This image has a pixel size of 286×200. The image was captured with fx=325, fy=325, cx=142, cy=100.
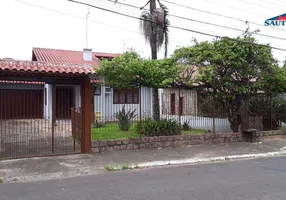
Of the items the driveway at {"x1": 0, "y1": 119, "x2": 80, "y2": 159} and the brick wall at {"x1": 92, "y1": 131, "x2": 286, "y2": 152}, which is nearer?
Answer: the driveway at {"x1": 0, "y1": 119, "x2": 80, "y2": 159}

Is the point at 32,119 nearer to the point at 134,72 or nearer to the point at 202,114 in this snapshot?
the point at 134,72

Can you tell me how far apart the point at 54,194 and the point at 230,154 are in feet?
22.0

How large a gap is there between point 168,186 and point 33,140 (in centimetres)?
820

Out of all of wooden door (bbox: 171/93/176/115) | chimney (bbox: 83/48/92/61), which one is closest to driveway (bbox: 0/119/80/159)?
wooden door (bbox: 171/93/176/115)

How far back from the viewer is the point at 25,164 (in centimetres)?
916

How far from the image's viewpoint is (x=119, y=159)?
9977mm

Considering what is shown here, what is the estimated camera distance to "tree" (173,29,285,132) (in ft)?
42.8

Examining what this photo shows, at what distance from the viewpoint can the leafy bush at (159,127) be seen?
1244cm

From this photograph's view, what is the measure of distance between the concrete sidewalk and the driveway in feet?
3.07

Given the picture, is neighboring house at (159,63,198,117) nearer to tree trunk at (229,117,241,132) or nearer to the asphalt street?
tree trunk at (229,117,241,132)

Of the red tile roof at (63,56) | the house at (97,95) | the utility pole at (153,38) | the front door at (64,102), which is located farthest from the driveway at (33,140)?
the red tile roof at (63,56)

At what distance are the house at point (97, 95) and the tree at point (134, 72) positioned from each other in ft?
2.03

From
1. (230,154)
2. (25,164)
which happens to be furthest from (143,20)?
(25,164)

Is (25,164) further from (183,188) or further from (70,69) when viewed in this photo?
(183,188)
